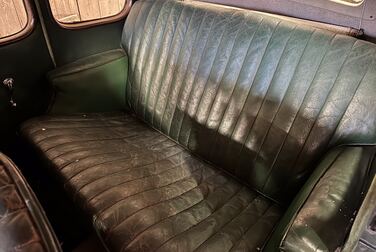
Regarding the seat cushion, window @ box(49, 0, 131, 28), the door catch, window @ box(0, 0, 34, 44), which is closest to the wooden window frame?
window @ box(49, 0, 131, 28)

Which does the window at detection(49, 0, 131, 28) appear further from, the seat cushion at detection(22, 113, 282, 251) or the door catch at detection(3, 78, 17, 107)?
the seat cushion at detection(22, 113, 282, 251)

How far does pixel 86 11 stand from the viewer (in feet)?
5.59

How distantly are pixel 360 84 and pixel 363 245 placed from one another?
0.51 metres

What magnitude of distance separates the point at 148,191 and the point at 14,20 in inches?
43.4

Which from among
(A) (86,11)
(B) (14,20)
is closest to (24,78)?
(B) (14,20)

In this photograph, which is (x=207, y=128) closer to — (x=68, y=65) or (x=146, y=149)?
(x=146, y=149)

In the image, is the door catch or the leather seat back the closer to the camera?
the leather seat back

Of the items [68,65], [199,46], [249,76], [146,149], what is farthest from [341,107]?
[68,65]

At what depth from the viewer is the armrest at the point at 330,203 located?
69cm

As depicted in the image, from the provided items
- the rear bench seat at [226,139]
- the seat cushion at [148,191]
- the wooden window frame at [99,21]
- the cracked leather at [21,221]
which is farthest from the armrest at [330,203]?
the wooden window frame at [99,21]

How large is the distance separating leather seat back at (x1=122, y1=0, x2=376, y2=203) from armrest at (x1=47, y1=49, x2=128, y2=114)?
147 mm

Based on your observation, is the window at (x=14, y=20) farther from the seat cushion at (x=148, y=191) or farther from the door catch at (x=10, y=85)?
the seat cushion at (x=148, y=191)

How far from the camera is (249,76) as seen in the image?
1.18m

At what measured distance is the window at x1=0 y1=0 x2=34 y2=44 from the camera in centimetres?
141
